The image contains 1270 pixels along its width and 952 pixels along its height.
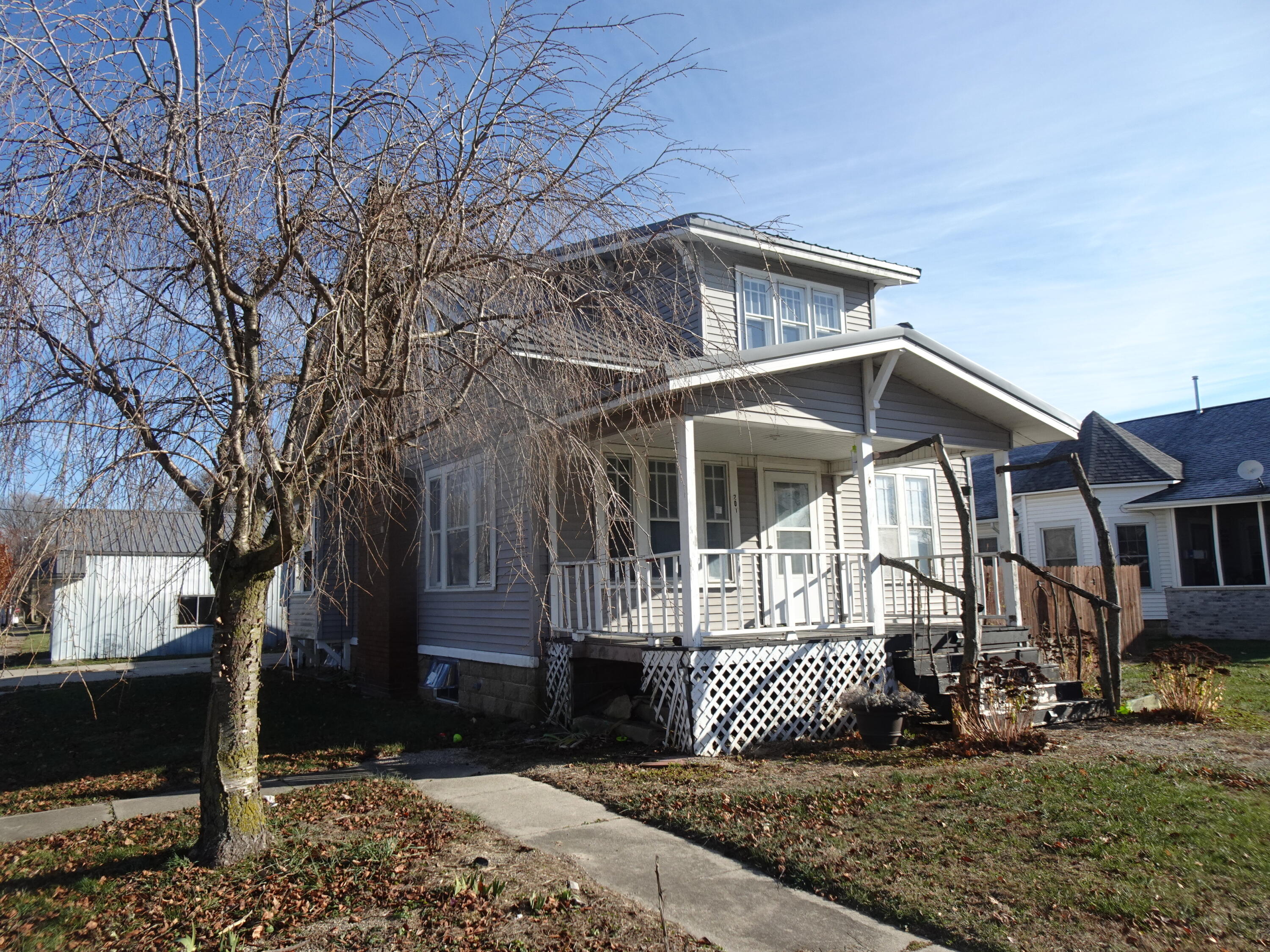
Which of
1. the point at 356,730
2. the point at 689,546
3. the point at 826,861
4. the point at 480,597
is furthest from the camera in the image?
the point at 480,597

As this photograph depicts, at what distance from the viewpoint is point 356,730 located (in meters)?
11.2

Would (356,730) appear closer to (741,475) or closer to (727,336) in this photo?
(741,475)

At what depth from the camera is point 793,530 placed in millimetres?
13266

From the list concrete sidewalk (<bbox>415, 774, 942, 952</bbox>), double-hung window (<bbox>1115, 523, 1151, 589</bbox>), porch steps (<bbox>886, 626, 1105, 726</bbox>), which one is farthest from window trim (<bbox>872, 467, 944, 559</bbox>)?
double-hung window (<bbox>1115, 523, 1151, 589</bbox>)

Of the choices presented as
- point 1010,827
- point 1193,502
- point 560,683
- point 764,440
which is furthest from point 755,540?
point 1193,502

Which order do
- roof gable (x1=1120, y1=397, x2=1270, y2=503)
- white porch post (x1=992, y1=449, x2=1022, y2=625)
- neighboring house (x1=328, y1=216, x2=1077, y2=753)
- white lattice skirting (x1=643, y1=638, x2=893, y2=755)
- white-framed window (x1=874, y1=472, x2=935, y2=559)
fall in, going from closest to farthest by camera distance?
1. white lattice skirting (x1=643, y1=638, x2=893, y2=755)
2. neighboring house (x1=328, y1=216, x2=1077, y2=753)
3. white porch post (x1=992, y1=449, x2=1022, y2=625)
4. white-framed window (x1=874, y1=472, x2=935, y2=559)
5. roof gable (x1=1120, y1=397, x2=1270, y2=503)

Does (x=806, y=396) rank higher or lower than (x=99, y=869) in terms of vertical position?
higher

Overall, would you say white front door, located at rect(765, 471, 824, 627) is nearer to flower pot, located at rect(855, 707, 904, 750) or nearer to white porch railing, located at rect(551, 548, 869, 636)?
white porch railing, located at rect(551, 548, 869, 636)

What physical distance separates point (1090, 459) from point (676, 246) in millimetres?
20685

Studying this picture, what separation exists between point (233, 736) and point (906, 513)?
11.2 m

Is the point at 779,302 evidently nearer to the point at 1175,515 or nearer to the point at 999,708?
the point at 999,708

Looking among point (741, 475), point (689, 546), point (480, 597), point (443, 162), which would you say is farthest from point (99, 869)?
point (741, 475)

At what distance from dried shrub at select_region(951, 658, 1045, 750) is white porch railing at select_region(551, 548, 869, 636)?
1.67 meters

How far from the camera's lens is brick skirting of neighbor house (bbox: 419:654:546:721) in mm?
11164
